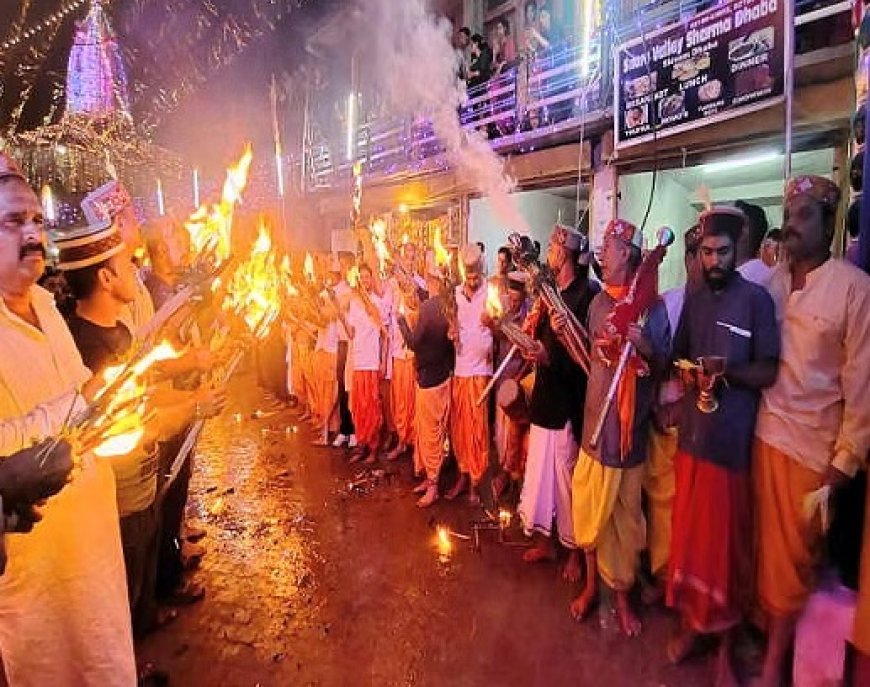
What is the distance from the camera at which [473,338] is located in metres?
5.90

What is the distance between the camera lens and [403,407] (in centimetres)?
725

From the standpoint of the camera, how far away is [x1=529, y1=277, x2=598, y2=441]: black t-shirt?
4.38 m

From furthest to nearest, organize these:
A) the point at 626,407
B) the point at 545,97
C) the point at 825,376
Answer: the point at 545,97
the point at 626,407
the point at 825,376

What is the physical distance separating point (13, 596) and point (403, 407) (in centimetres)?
531

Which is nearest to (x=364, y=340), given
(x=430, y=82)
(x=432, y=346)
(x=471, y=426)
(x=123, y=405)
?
(x=432, y=346)

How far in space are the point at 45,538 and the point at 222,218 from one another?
212 centimetres

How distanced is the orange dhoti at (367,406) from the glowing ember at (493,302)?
253 cm

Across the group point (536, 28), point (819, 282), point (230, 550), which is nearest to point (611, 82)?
point (536, 28)

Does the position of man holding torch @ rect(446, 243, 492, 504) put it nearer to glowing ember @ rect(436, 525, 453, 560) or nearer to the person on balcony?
glowing ember @ rect(436, 525, 453, 560)

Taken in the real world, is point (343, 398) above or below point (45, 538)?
below

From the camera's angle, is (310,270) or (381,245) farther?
(310,270)

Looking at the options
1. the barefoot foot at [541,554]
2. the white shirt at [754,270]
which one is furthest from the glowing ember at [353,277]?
the white shirt at [754,270]

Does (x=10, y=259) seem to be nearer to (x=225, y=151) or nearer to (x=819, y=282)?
(x=819, y=282)

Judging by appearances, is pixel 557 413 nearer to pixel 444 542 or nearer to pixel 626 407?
pixel 626 407
